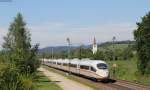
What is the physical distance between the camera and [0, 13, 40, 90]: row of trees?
80.7ft

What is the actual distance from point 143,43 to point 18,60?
26594 millimetres

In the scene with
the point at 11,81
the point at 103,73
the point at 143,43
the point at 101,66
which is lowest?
the point at 11,81

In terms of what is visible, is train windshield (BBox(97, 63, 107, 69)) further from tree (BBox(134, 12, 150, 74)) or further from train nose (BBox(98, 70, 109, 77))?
tree (BBox(134, 12, 150, 74))

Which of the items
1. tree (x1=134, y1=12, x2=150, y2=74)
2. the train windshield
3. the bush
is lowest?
the bush

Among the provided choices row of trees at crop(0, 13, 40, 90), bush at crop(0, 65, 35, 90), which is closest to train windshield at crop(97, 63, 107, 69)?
row of trees at crop(0, 13, 40, 90)

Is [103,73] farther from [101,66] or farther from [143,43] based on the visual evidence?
[143,43]

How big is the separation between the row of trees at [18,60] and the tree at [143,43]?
49.9ft

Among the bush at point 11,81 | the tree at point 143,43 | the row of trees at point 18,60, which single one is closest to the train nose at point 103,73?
the row of trees at point 18,60

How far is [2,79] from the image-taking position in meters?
23.9

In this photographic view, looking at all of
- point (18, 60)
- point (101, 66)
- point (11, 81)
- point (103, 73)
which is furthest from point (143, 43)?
point (11, 81)

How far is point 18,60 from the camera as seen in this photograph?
53.6 m

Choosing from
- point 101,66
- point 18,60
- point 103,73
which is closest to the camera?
point 18,60

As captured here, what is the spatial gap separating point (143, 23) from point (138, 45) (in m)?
4.02

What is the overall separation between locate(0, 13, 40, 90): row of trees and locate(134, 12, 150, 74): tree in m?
15.2
